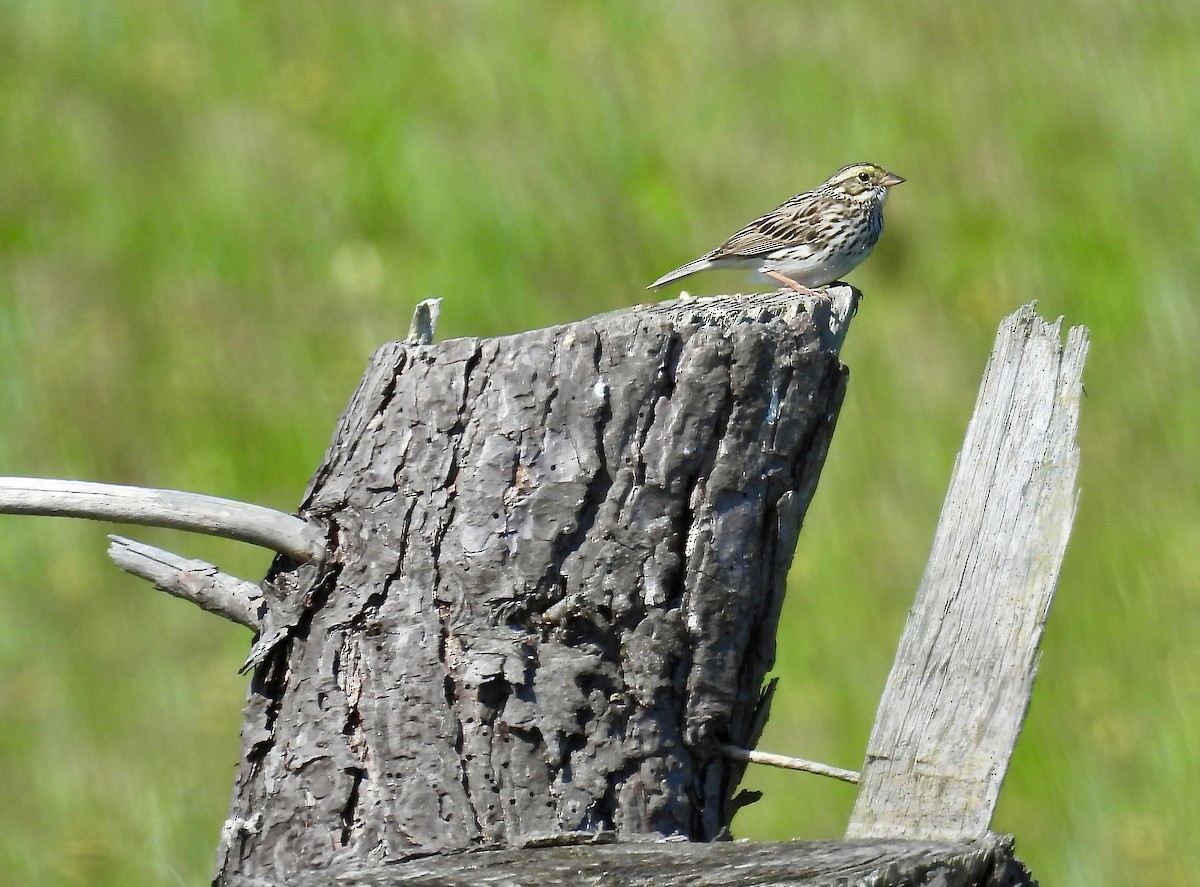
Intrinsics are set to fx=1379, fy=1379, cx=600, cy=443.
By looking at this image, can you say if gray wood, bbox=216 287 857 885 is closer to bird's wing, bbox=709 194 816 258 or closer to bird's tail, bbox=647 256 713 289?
bird's tail, bbox=647 256 713 289

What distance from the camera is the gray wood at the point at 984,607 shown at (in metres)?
2.96

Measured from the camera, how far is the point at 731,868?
2477mm

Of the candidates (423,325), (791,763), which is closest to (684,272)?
(423,325)

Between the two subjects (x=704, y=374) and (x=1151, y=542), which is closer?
(x=704, y=374)

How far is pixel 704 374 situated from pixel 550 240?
22.2 feet

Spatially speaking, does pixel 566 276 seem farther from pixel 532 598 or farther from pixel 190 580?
pixel 532 598

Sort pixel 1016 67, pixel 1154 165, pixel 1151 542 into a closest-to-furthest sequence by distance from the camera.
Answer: pixel 1151 542
pixel 1154 165
pixel 1016 67

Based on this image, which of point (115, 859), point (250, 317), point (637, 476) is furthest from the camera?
point (250, 317)

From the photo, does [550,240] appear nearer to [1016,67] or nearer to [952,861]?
[1016,67]

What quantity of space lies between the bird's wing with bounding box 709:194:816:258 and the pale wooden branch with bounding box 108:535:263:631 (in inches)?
153

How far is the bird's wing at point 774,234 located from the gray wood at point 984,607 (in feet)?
11.3

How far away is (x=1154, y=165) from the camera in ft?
32.3

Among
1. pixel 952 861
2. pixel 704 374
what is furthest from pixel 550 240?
pixel 952 861

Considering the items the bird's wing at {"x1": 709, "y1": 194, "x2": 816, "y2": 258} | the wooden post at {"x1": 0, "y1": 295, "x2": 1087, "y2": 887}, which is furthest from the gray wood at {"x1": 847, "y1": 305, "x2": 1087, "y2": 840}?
the bird's wing at {"x1": 709, "y1": 194, "x2": 816, "y2": 258}
